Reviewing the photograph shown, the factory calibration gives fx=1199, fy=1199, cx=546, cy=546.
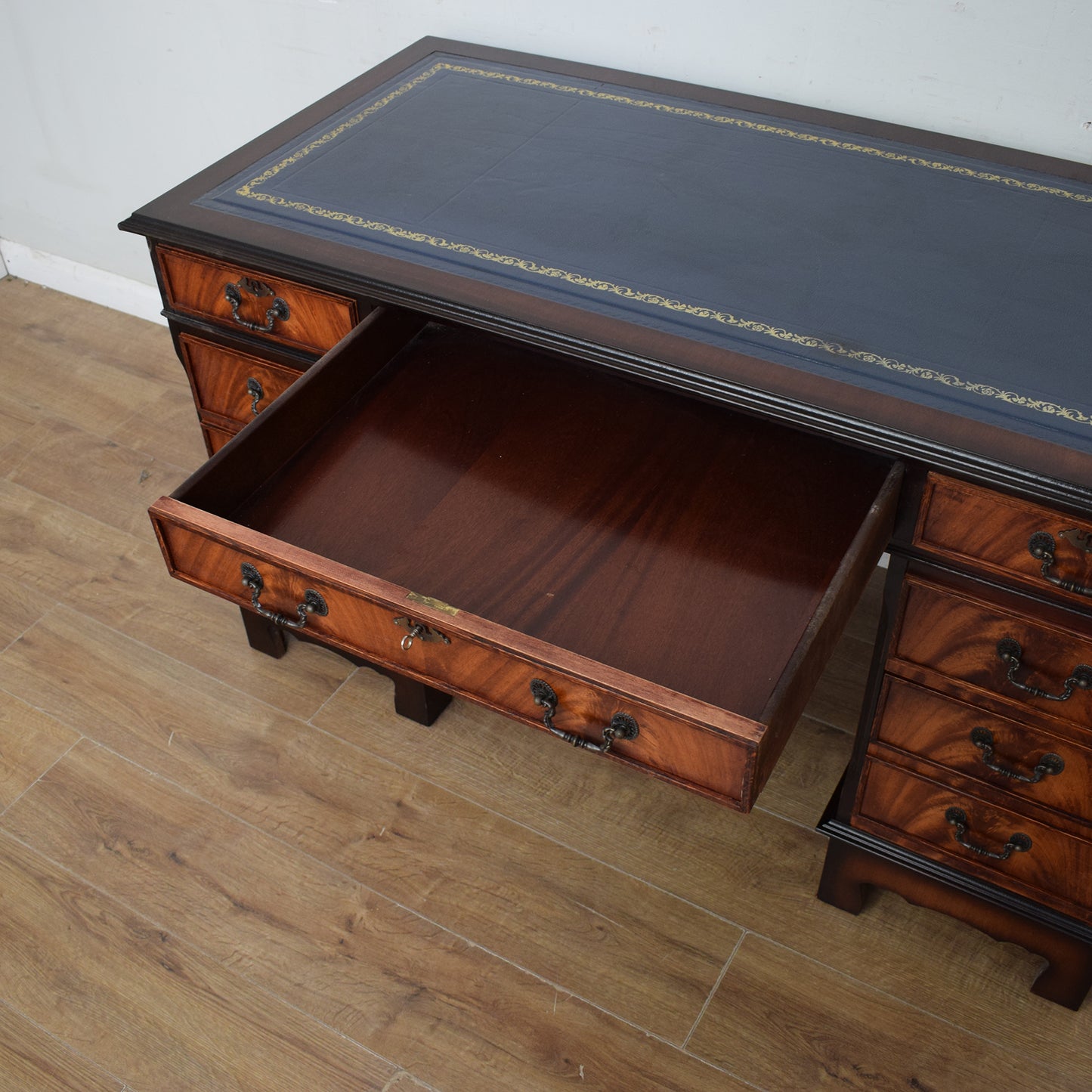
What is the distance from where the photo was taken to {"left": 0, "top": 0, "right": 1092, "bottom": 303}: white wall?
4.90ft

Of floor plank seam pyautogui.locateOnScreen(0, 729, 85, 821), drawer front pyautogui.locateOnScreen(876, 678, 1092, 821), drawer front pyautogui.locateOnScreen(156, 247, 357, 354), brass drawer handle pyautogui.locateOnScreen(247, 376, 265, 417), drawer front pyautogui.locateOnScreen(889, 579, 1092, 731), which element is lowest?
floor plank seam pyautogui.locateOnScreen(0, 729, 85, 821)

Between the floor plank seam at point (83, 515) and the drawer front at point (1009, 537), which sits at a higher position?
the drawer front at point (1009, 537)

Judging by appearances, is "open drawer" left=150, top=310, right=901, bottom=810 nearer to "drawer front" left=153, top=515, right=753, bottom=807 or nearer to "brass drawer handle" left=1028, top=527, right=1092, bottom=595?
"drawer front" left=153, top=515, right=753, bottom=807

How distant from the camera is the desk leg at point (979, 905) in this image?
1.40m

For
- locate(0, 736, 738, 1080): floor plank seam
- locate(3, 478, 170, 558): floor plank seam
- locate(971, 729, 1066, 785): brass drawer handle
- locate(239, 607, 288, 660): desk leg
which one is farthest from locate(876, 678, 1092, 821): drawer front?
locate(3, 478, 170, 558): floor plank seam

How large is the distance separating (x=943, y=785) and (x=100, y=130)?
1.98 m

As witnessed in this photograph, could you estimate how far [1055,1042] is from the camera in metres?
1.44

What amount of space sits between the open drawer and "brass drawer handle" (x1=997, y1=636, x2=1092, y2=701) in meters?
0.17

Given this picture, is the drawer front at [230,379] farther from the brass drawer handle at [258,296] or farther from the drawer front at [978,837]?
the drawer front at [978,837]

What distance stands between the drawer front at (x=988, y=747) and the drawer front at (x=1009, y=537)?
0.68 feet

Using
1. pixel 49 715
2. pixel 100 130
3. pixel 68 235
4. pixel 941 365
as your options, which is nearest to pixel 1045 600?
pixel 941 365

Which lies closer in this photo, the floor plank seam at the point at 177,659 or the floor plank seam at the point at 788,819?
the floor plank seam at the point at 788,819

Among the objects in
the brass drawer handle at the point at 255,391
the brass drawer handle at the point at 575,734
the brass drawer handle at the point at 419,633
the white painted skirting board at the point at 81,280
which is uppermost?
the brass drawer handle at the point at 419,633

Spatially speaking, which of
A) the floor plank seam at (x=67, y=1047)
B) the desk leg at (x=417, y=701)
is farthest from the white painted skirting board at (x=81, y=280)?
the floor plank seam at (x=67, y=1047)
